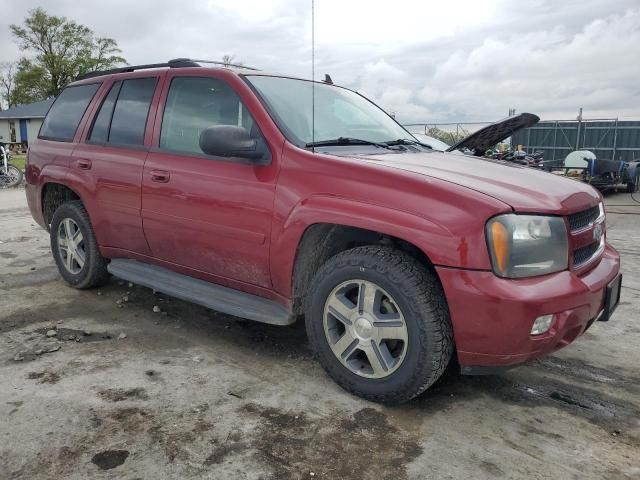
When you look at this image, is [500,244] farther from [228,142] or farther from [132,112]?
[132,112]

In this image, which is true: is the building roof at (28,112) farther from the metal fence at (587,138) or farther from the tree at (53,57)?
the metal fence at (587,138)

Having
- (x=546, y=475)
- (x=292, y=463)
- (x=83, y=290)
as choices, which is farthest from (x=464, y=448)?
(x=83, y=290)

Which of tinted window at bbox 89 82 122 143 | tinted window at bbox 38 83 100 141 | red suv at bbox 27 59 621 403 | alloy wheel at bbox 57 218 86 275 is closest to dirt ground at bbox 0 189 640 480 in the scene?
red suv at bbox 27 59 621 403

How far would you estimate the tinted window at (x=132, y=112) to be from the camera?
3.90 meters

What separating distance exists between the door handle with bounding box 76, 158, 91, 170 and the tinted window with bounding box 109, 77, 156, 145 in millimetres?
279

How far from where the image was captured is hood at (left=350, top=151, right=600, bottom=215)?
101 inches

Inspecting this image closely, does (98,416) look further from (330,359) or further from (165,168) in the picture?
(165,168)

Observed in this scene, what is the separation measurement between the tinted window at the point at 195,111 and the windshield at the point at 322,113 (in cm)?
19

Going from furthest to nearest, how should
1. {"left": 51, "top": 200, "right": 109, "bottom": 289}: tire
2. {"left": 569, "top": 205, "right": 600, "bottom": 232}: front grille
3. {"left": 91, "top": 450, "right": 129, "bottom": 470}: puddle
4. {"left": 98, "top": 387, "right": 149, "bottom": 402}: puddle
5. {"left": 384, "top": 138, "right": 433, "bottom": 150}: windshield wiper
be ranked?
{"left": 51, "top": 200, "right": 109, "bottom": 289}: tire
{"left": 384, "top": 138, "right": 433, "bottom": 150}: windshield wiper
{"left": 98, "top": 387, "right": 149, "bottom": 402}: puddle
{"left": 569, "top": 205, "right": 600, "bottom": 232}: front grille
{"left": 91, "top": 450, "right": 129, "bottom": 470}: puddle

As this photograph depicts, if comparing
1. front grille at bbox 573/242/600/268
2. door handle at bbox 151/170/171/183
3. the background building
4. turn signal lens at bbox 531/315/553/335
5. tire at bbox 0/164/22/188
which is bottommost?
tire at bbox 0/164/22/188

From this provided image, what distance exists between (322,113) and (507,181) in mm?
1325

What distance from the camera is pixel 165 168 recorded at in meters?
3.59

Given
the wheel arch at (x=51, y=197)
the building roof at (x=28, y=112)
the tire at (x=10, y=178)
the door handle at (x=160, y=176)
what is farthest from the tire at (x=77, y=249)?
the building roof at (x=28, y=112)

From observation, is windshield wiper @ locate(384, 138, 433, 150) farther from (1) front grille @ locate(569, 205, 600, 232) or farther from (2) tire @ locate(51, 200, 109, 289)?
(2) tire @ locate(51, 200, 109, 289)
